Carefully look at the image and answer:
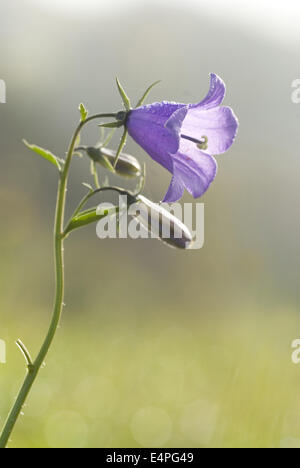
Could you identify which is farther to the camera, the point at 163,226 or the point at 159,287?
the point at 159,287

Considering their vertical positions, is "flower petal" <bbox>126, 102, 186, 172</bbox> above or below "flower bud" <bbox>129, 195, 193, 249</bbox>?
above

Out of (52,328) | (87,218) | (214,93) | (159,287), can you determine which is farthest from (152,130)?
(159,287)

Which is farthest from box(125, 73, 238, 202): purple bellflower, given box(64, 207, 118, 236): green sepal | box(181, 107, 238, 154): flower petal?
box(64, 207, 118, 236): green sepal

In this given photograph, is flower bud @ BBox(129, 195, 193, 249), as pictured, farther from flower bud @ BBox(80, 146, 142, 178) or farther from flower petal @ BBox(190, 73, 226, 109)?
flower petal @ BBox(190, 73, 226, 109)

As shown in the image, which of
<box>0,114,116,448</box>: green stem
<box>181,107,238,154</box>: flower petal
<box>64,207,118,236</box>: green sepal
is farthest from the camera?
<box>181,107,238,154</box>: flower petal

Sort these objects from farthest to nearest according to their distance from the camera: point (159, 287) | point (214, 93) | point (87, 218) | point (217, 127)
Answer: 1. point (159, 287)
2. point (217, 127)
3. point (214, 93)
4. point (87, 218)

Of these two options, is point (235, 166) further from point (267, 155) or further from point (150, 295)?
point (150, 295)

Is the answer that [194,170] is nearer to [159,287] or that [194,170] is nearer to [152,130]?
[152,130]
